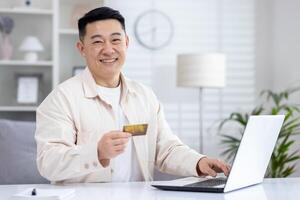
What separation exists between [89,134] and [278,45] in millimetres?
3177

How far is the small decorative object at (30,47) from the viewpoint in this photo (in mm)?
4742

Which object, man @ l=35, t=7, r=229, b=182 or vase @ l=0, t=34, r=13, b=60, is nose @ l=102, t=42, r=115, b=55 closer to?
man @ l=35, t=7, r=229, b=182

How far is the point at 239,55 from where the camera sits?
17.1ft

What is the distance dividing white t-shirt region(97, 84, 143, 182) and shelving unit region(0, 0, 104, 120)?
7.84 ft

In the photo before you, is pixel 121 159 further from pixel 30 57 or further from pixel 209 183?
pixel 30 57

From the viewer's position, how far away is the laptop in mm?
1813

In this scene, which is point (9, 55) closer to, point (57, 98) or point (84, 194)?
point (57, 98)

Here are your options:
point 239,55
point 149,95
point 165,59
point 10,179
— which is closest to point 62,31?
point 165,59

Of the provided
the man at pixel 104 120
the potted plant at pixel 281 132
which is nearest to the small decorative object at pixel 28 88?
the potted plant at pixel 281 132

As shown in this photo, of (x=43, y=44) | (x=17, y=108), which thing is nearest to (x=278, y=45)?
(x=43, y=44)

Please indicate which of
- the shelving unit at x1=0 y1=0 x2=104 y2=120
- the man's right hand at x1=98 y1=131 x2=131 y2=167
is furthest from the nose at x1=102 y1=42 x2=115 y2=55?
the shelving unit at x1=0 y1=0 x2=104 y2=120

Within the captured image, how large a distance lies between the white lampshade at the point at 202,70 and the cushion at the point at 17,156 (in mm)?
1871

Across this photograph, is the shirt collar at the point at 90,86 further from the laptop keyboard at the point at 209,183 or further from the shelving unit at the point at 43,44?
the shelving unit at the point at 43,44

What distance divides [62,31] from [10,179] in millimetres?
2133
